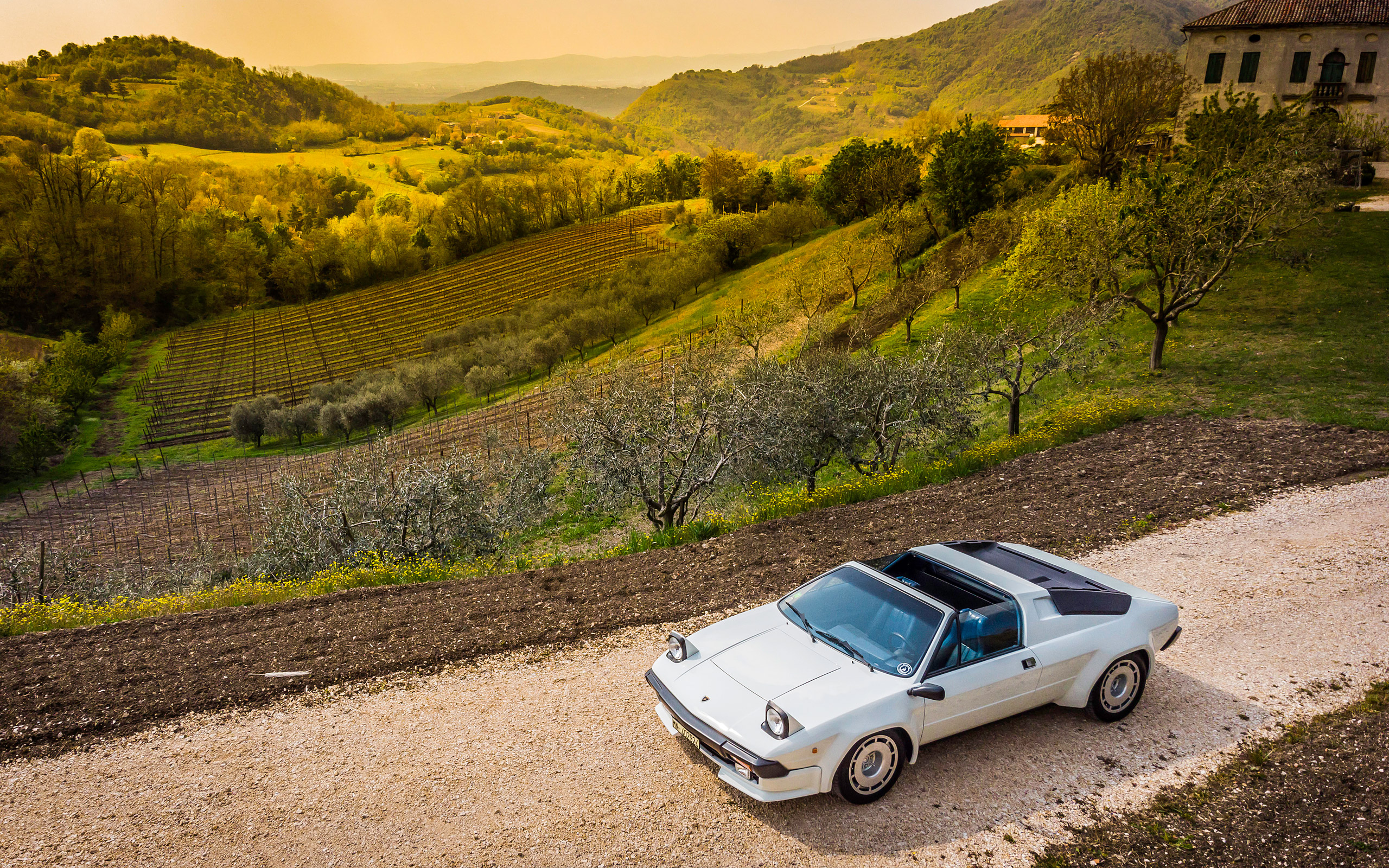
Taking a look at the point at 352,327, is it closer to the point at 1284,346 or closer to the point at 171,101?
the point at 1284,346

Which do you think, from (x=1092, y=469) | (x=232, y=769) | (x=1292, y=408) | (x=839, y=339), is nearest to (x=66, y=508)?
(x=839, y=339)

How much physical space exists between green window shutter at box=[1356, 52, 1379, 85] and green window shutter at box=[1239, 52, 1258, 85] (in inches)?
241

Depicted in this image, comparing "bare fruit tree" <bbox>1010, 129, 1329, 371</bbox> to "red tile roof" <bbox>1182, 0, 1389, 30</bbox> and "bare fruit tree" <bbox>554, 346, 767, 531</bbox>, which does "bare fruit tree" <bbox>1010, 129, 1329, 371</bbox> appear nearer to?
"bare fruit tree" <bbox>554, 346, 767, 531</bbox>

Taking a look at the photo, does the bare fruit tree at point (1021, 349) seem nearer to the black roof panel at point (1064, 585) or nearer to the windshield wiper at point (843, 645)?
the black roof panel at point (1064, 585)

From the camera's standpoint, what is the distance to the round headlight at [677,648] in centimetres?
662

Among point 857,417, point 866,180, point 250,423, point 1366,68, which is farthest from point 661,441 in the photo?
point 866,180

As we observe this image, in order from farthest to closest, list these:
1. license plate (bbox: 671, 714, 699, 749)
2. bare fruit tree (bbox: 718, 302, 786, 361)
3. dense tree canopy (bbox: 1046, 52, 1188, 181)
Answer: dense tree canopy (bbox: 1046, 52, 1188, 181)
bare fruit tree (bbox: 718, 302, 786, 361)
license plate (bbox: 671, 714, 699, 749)

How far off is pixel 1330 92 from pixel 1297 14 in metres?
6.08

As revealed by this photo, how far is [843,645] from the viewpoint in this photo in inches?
247

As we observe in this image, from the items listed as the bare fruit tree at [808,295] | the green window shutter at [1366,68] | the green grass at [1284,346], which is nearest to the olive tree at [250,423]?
the bare fruit tree at [808,295]

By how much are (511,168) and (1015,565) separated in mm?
179301

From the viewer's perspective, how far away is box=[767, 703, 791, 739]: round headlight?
17.6 feet

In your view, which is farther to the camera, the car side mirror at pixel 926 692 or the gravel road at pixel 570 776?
the car side mirror at pixel 926 692

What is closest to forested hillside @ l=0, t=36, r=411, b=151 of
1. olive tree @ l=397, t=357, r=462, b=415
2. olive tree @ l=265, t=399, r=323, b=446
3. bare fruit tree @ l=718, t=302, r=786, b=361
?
olive tree @ l=265, t=399, r=323, b=446
